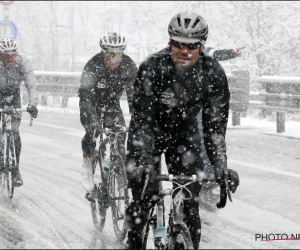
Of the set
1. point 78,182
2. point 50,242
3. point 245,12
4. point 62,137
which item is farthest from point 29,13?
point 50,242

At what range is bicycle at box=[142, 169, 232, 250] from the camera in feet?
12.8

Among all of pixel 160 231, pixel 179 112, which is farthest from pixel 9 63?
pixel 160 231

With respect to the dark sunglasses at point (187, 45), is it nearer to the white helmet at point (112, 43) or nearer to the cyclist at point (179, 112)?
the cyclist at point (179, 112)

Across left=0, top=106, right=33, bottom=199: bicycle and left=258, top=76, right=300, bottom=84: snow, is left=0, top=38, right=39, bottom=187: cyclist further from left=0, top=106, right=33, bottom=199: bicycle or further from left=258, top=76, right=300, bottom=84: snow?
left=258, top=76, right=300, bottom=84: snow

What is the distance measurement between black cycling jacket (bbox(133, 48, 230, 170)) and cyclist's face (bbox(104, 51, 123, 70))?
2.17m

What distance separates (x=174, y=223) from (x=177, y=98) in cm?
84

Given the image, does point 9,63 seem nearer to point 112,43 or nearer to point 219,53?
point 112,43

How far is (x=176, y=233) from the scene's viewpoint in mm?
4027

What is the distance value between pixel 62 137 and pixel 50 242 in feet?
26.7

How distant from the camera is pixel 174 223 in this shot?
4.09 metres

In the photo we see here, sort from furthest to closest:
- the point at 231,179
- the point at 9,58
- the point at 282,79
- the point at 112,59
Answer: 1. the point at 282,79
2. the point at 9,58
3. the point at 112,59
4. the point at 231,179

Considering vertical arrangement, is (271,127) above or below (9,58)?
below

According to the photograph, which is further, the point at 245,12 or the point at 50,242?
the point at 245,12

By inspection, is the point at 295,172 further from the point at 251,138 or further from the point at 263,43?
Answer: the point at 263,43
